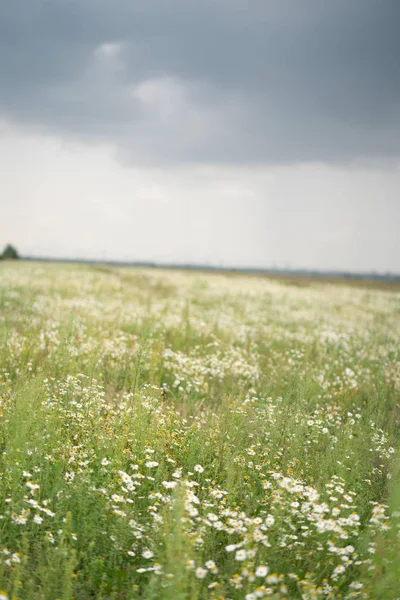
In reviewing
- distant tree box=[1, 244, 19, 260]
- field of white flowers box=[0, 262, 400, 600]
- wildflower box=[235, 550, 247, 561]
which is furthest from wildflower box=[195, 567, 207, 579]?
distant tree box=[1, 244, 19, 260]

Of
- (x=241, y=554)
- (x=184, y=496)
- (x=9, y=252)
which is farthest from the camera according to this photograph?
(x=9, y=252)

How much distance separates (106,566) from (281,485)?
1738 millimetres

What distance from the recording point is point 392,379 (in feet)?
31.6

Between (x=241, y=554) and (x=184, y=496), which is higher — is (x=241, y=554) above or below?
below

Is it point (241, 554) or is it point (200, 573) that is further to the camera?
point (241, 554)

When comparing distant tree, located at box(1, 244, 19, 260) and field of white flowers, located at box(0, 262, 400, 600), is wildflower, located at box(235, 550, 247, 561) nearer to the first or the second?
field of white flowers, located at box(0, 262, 400, 600)

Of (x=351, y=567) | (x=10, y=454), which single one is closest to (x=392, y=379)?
(x=351, y=567)

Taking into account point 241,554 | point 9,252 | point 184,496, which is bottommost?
point 241,554

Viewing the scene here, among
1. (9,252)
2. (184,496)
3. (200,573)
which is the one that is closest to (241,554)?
(200,573)

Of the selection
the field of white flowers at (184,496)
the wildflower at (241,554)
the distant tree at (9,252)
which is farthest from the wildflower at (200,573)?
the distant tree at (9,252)

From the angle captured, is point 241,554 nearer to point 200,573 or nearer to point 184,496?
point 200,573

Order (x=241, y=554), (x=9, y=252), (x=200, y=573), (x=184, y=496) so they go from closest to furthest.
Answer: (x=200, y=573) < (x=241, y=554) < (x=184, y=496) < (x=9, y=252)

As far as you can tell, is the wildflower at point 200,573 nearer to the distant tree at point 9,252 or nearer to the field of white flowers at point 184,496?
the field of white flowers at point 184,496

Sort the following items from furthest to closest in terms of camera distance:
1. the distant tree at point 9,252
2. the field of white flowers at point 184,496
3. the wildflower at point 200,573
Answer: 1. the distant tree at point 9,252
2. the field of white flowers at point 184,496
3. the wildflower at point 200,573
